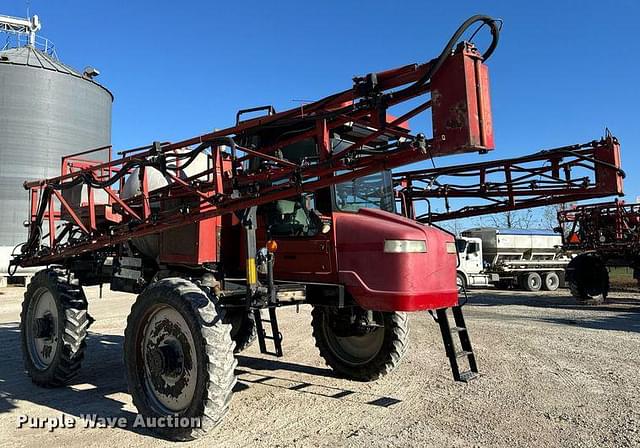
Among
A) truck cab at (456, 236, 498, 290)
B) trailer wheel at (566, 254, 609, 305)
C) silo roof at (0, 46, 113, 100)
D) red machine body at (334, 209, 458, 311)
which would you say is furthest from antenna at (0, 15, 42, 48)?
red machine body at (334, 209, 458, 311)

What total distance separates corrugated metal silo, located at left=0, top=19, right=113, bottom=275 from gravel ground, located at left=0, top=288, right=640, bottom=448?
803 inches

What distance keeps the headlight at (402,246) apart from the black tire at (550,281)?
22495mm

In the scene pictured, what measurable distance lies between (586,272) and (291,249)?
13.4m

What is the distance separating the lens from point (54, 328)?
256 inches

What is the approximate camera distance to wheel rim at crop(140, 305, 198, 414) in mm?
4680

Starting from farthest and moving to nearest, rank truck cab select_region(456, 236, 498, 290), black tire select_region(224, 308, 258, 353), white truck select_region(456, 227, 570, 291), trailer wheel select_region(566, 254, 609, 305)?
white truck select_region(456, 227, 570, 291) → truck cab select_region(456, 236, 498, 290) → trailer wheel select_region(566, 254, 609, 305) → black tire select_region(224, 308, 258, 353)

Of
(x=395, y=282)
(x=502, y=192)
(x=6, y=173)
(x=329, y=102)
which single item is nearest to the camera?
(x=329, y=102)

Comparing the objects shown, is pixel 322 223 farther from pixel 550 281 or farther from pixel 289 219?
pixel 550 281

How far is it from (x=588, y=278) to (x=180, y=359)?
14.7m

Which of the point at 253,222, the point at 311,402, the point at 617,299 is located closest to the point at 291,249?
the point at 253,222

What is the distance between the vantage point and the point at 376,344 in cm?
634

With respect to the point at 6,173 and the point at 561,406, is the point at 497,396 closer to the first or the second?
the point at 561,406

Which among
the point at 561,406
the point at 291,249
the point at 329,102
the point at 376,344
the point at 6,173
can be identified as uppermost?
the point at 6,173

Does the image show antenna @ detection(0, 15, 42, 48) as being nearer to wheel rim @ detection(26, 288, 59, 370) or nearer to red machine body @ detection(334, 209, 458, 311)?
wheel rim @ detection(26, 288, 59, 370)
